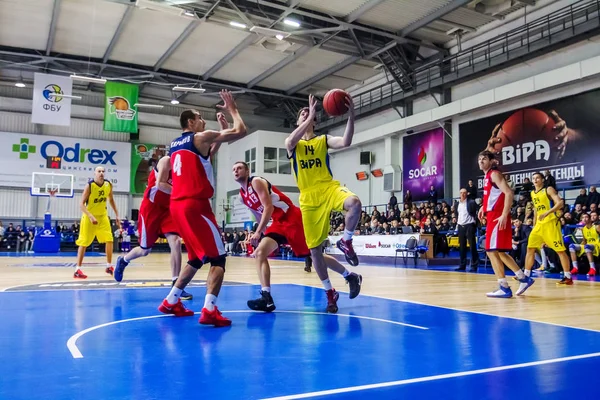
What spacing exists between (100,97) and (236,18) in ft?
41.8

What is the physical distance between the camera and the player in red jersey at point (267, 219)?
4855 mm

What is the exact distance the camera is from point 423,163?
67.7ft

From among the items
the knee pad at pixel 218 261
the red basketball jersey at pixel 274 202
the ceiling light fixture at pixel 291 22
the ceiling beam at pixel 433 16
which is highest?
the ceiling beam at pixel 433 16

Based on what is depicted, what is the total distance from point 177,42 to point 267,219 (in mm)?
17242

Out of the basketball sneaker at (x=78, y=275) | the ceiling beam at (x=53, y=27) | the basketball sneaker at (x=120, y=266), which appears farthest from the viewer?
the ceiling beam at (x=53, y=27)

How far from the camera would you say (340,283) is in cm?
770

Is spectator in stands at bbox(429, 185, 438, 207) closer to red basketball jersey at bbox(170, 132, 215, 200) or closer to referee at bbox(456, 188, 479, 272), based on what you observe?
referee at bbox(456, 188, 479, 272)

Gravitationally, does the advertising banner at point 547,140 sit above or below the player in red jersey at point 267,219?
above

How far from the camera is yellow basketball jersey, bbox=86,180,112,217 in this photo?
809 cm

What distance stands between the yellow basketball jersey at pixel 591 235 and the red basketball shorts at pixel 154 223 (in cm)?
903

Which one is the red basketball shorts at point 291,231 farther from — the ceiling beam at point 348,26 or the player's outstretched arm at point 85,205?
the ceiling beam at point 348,26

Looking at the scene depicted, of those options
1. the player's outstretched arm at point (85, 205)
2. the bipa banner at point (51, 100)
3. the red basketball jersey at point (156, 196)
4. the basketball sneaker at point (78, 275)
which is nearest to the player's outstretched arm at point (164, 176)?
the red basketball jersey at point (156, 196)

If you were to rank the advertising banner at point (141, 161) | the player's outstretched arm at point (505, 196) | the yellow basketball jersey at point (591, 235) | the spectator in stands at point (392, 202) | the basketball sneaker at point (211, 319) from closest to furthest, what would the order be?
the basketball sneaker at point (211, 319)
the player's outstretched arm at point (505, 196)
the yellow basketball jersey at point (591, 235)
the spectator in stands at point (392, 202)
the advertising banner at point (141, 161)

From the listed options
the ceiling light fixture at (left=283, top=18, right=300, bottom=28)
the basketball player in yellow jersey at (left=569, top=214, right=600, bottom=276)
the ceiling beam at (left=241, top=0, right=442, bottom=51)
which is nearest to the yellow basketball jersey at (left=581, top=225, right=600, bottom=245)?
the basketball player in yellow jersey at (left=569, top=214, right=600, bottom=276)
